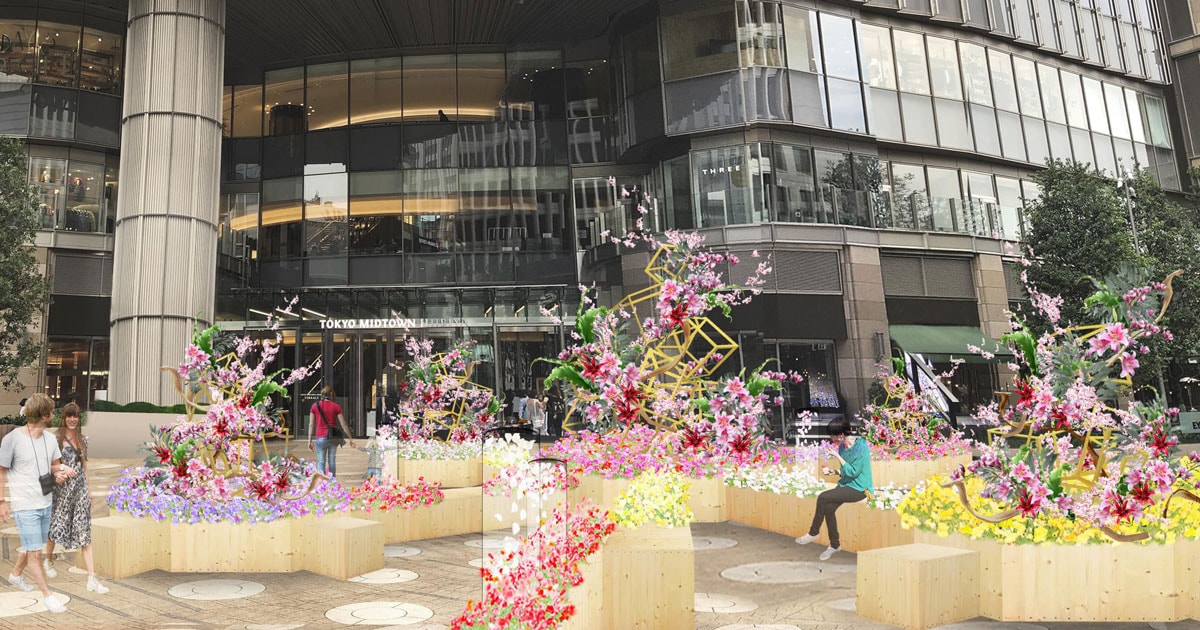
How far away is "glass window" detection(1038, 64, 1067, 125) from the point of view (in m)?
29.0

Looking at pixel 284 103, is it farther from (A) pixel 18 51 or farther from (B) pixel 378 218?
(A) pixel 18 51

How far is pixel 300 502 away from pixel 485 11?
74.3 ft

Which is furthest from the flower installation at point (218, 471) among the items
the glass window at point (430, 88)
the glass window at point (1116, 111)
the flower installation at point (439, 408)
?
→ the glass window at point (1116, 111)

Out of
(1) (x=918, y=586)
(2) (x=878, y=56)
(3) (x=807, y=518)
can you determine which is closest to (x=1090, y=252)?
(2) (x=878, y=56)

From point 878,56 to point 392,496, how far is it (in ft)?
75.7

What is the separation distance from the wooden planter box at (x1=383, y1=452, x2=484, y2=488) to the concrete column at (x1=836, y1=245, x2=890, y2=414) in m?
13.8

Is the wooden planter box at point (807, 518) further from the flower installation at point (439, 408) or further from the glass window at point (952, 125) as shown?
the glass window at point (952, 125)

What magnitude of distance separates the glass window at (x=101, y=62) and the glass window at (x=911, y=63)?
1070 inches

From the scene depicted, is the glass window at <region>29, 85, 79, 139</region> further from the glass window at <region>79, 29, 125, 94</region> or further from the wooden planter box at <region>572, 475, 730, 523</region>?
the wooden planter box at <region>572, 475, 730, 523</region>

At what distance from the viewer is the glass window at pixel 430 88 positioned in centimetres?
2898

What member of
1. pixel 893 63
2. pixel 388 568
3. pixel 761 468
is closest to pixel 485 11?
pixel 893 63

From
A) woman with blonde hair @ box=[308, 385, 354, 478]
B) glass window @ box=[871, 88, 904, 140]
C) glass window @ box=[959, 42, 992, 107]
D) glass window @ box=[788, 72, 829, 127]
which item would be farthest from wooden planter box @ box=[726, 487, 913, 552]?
glass window @ box=[959, 42, 992, 107]

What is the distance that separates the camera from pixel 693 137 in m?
24.4

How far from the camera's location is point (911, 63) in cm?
2658
